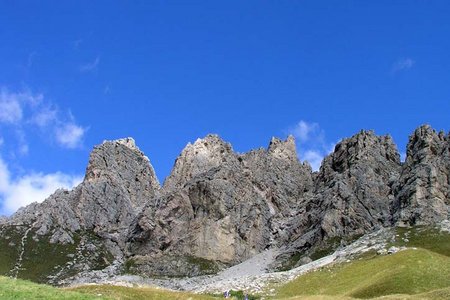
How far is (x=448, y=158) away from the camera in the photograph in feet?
641

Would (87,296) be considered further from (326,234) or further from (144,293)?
(326,234)

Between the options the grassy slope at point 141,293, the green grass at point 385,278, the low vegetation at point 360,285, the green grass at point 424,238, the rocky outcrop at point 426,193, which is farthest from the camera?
the rocky outcrop at point 426,193

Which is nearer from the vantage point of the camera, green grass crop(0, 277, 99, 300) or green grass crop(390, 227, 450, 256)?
green grass crop(0, 277, 99, 300)

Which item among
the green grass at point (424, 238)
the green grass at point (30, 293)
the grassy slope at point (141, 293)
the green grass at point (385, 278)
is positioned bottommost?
the green grass at point (30, 293)

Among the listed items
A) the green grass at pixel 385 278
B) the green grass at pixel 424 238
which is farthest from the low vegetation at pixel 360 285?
the green grass at pixel 424 238

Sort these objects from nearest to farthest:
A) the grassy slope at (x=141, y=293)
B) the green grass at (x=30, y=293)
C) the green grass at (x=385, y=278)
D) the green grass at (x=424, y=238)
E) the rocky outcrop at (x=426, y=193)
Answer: the green grass at (x=30, y=293) < the grassy slope at (x=141, y=293) < the green grass at (x=385, y=278) < the green grass at (x=424, y=238) < the rocky outcrop at (x=426, y=193)

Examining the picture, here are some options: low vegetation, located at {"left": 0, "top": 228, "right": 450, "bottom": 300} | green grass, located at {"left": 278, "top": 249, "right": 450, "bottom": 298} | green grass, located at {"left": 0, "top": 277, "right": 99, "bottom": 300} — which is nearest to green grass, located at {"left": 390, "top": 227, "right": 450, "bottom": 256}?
low vegetation, located at {"left": 0, "top": 228, "right": 450, "bottom": 300}

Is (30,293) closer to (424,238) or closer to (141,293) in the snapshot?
(141,293)

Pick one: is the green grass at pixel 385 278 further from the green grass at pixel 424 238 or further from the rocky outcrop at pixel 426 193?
the rocky outcrop at pixel 426 193

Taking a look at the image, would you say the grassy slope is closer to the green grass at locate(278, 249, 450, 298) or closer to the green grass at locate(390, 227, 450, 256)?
the green grass at locate(278, 249, 450, 298)

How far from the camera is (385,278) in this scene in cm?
7775

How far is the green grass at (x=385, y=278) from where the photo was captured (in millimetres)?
71250

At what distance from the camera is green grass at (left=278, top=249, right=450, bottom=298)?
2805 inches

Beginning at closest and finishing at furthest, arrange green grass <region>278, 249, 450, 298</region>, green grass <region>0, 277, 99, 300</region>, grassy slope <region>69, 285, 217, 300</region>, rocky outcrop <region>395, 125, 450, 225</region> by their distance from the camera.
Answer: green grass <region>0, 277, 99, 300</region>
grassy slope <region>69, 285, 217, 300</region>
green grass <region>278, 249, 450, 298</region>
rocky outcrop <region>395, 125, 450, 225</region>
